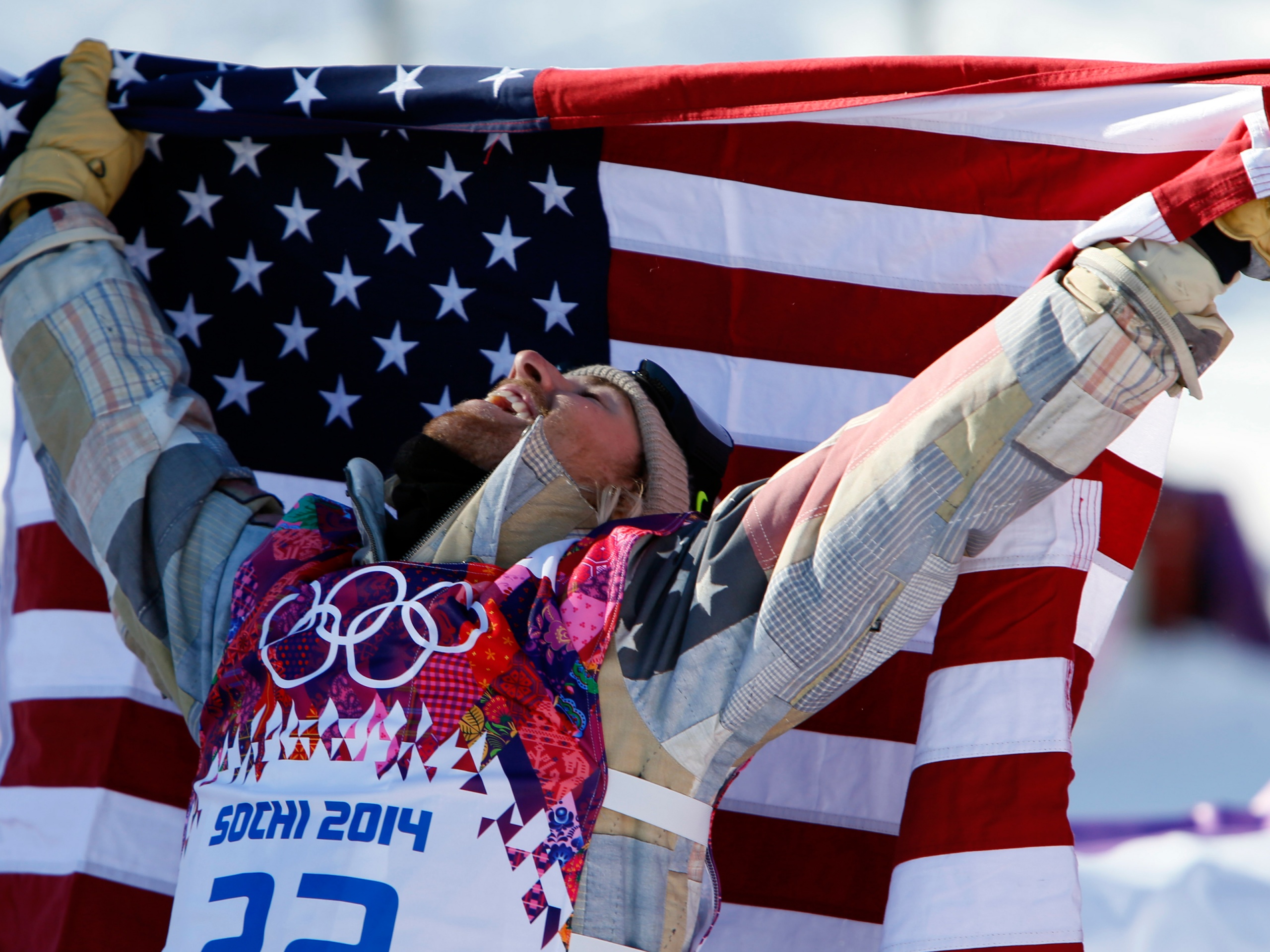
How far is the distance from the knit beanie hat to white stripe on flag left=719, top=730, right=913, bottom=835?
50 cm

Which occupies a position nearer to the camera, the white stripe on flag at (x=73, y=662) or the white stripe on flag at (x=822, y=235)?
the white stripe on flag at (x=822, y=235)

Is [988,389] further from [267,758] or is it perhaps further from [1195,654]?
[1195,654]

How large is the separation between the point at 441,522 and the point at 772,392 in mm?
769

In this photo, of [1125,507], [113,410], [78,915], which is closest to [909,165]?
[1125,507]

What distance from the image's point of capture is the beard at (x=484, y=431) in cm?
202

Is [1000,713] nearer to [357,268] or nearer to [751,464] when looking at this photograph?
[751,464]

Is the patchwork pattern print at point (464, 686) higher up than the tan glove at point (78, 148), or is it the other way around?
the tan glove at point (78, 148)

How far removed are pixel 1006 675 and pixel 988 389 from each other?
605 mm

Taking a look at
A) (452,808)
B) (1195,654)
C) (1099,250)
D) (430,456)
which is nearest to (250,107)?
(430,456)

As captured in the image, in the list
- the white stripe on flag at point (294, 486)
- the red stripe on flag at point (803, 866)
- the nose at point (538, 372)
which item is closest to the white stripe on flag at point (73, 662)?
the white stripe on flag at point (294, 486)

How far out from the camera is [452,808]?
152cm

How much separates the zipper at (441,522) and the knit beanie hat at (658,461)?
0.27m

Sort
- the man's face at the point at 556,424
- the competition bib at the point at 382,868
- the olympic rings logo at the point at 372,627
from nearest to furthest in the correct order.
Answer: the competition bib at the point at 382,868
the olympic rings logo at the point at 372,627
the man's face at the point at 556,424

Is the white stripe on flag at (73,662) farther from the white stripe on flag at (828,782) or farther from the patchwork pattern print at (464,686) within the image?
the white stripe on flag at (828,782)
